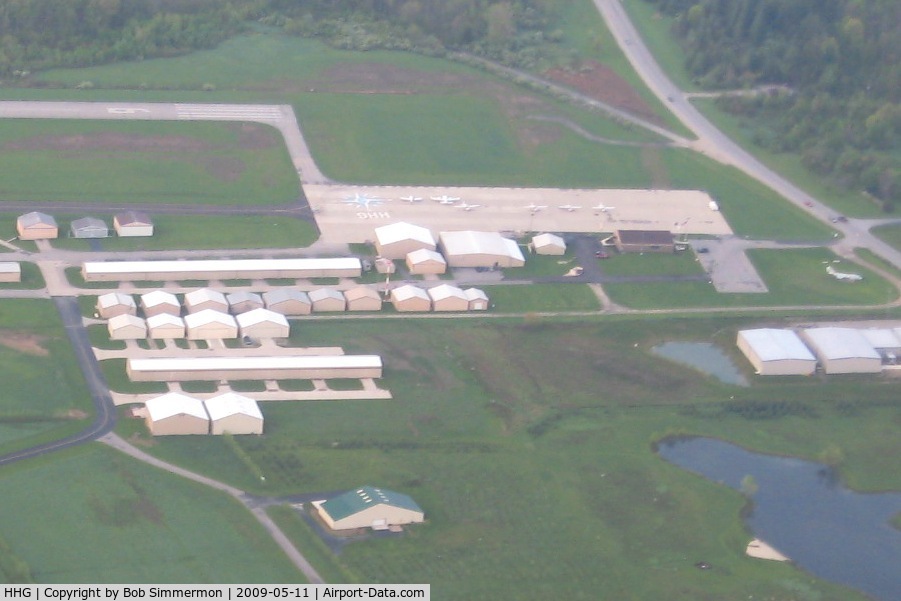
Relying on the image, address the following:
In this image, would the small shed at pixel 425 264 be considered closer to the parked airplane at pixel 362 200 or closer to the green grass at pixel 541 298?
the green grass at pixel 541 298

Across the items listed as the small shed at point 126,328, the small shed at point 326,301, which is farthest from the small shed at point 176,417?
the small shed at point 326,301

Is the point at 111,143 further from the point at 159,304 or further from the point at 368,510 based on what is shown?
the point at 368,510

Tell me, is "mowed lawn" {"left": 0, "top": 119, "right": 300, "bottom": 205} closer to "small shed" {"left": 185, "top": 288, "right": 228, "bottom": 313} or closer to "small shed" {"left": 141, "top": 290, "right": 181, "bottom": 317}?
"small shed" {"left": 185, "top": 288, "right": 228, "bottom": 313}

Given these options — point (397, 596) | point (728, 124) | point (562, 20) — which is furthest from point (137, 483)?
point (562, 20)

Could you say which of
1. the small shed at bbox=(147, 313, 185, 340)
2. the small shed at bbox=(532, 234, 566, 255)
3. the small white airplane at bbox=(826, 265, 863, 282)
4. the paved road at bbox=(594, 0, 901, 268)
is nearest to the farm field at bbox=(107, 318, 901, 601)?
the small shed at bbox=(147, 313, 185, 340)

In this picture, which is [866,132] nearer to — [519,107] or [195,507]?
[519,107]
